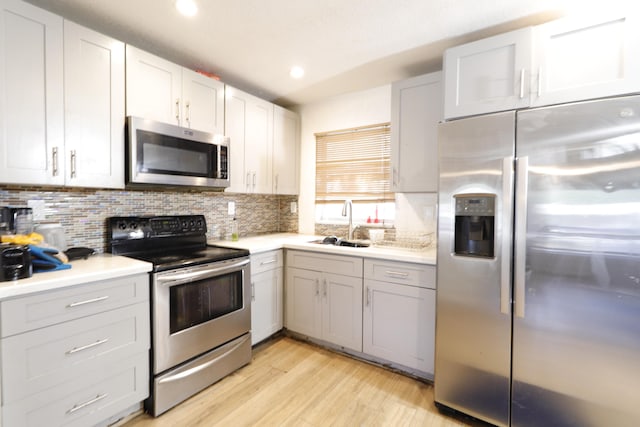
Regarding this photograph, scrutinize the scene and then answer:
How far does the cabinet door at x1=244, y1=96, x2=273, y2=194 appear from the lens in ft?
9.04

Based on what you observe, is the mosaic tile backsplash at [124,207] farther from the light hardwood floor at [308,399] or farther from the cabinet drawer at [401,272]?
the cabinet drawer at [401,272]

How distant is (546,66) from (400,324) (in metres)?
1.80

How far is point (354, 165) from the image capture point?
10.1ft

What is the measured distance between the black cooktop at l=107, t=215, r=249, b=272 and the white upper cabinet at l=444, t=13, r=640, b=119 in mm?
1891

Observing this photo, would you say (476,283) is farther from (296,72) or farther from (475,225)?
(296,72)

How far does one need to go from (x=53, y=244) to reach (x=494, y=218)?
8.51ft

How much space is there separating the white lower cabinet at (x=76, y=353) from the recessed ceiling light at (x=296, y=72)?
1935 millimetres

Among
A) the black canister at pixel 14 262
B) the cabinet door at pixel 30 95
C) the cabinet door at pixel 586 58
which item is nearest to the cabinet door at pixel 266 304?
the black canister at pixel 14 262

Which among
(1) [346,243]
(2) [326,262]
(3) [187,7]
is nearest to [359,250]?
(2) [326,262]

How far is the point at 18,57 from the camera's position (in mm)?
1494

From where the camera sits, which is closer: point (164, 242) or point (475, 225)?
point (475, 225)

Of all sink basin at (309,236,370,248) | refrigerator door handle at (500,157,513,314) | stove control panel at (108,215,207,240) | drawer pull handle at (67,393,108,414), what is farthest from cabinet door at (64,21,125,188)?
→ refrigerator door handle at (500,157,513,314)

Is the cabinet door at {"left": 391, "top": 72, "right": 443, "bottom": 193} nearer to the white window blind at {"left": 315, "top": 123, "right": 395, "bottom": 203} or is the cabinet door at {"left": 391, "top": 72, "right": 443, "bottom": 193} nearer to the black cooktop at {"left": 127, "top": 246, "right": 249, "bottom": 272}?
the white window blind at {"left": 315, "top": 123, "right": 395, "bottom": 203}

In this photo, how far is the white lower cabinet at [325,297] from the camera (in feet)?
7.77
